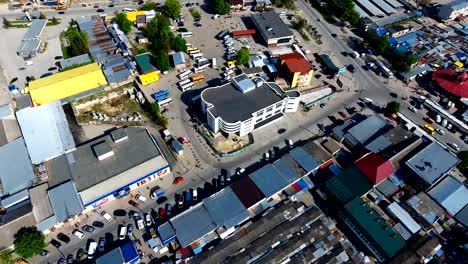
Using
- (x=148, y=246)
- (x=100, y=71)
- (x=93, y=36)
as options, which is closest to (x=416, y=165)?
(x=148, y=246)

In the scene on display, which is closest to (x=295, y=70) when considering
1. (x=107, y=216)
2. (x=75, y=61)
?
(x=107, y=216)

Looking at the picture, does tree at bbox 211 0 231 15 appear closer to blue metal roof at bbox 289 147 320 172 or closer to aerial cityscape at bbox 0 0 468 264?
aerial cityscape at bbox 0 0 468 264

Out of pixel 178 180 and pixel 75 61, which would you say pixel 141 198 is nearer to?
pixel 178 180

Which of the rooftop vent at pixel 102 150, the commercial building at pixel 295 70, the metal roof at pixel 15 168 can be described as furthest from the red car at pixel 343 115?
the metal roof at pixel 15 168

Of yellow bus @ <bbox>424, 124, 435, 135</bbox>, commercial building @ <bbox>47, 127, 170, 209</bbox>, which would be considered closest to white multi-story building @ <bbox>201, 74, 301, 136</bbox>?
commercial building @ <bbox>47, 127, 170, 209</bbox>

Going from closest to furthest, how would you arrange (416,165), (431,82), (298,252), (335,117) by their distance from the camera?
(298,252)
(416,165)
(335,117)
(431,82)

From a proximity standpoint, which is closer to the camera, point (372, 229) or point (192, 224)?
point (372, 229)

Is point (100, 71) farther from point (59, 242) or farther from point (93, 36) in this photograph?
point (59, 242)
